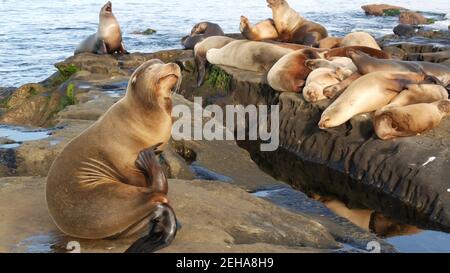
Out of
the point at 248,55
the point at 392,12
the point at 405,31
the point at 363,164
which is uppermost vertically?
the point at 248,55

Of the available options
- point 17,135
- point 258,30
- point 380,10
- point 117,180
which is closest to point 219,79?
point 258,30

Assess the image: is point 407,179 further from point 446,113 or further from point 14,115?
point 14,115

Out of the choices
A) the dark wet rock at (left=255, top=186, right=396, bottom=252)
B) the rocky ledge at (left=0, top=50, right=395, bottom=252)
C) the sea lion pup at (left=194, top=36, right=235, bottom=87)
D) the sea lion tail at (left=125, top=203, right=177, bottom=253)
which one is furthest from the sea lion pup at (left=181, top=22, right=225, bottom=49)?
the sea lion tail at (left=125, top=203, right=177, bottom=253)

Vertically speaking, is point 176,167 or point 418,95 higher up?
point 418,95

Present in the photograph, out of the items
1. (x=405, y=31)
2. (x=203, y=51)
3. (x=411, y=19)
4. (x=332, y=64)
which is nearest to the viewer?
(x=332, y=64)

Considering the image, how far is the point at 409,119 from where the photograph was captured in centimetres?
677

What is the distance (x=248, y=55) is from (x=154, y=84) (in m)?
6.06

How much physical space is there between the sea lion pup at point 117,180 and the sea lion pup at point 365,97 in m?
3.34

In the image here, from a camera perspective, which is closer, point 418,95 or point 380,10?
point 418,95

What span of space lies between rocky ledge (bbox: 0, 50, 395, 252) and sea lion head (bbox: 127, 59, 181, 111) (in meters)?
0.75

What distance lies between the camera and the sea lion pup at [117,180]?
158 inches

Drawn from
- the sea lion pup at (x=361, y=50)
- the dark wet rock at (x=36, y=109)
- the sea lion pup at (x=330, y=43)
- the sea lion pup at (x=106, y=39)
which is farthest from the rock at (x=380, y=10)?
the dark wet rock at (x=36, y=109)

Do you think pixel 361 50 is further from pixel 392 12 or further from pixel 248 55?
pixel 392 12

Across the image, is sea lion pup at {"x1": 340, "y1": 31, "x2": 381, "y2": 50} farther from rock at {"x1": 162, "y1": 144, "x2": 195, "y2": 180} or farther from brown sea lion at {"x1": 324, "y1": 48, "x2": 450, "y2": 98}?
rock at {"x1": 162, "y1": 144, "x2": 195, "y2": 180}
